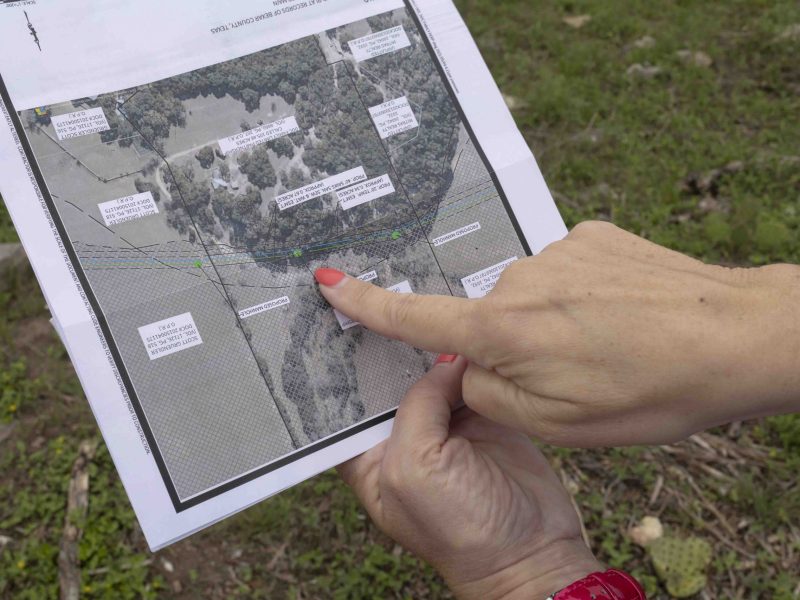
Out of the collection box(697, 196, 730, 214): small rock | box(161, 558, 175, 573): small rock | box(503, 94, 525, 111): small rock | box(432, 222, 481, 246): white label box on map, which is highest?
box(503, 94, 525, 111): small rock

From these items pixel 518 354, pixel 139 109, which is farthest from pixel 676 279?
pixel 139 109

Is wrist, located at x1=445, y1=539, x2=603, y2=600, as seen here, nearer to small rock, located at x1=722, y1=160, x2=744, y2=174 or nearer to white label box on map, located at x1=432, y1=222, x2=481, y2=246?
white label box on map, located at x1=432, y1=222, x2=481, y2=246

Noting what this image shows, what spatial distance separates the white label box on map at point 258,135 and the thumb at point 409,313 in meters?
0.29

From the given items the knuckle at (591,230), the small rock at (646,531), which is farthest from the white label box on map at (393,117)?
the small rock at (646,531)

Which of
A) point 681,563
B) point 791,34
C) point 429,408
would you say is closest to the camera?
point 429,408

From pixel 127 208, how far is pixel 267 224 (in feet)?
0.86

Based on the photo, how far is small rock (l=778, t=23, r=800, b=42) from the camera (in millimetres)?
3514

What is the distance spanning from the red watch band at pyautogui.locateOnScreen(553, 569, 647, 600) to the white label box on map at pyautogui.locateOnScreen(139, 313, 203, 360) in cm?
83

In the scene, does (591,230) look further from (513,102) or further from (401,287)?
(513,102)

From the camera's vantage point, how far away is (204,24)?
1417 mm

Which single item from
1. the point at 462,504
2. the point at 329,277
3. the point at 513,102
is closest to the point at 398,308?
the point at 329,277

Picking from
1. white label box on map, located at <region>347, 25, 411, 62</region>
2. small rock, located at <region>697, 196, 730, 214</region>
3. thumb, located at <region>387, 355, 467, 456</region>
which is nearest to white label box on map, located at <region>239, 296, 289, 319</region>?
thumb, located at <region>387, 355, 467, 456</region>

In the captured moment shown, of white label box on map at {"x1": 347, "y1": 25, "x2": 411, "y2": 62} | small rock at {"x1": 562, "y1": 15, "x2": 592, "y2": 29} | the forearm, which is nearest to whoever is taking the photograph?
the forearm

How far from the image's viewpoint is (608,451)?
2439mm
